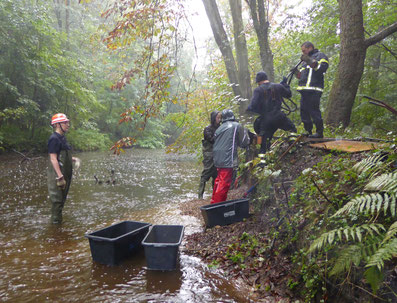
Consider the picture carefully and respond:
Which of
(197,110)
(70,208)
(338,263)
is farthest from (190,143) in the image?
(338,263)

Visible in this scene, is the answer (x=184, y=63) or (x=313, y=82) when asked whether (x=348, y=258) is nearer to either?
(x=313, y=82)

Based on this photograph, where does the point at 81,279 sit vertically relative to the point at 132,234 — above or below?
below

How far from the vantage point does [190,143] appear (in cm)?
984

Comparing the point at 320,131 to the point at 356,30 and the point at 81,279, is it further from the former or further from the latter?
the point at 81,279

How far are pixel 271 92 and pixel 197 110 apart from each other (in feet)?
14.7

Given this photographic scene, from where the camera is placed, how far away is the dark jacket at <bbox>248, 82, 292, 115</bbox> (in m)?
5.85

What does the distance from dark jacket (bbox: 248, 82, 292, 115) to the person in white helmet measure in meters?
4.13

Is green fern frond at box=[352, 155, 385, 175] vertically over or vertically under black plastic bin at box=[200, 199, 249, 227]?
over

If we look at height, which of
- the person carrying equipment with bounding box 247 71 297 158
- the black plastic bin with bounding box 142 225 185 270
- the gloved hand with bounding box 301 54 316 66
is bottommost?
the black plastic bin with bounding box 142 225 185 270

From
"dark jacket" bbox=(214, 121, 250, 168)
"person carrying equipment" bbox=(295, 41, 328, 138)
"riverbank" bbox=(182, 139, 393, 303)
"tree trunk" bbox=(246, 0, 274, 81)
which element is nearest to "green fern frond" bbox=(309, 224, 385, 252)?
"riverbank" bbox=(182, 139, 393, 303)

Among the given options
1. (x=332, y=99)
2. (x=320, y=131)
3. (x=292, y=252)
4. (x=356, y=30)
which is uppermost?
(x=356, y=30)

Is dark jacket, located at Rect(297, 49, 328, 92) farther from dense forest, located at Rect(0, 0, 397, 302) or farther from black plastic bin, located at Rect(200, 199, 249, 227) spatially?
black plastic bin, located at Rect(200, 199, 249, 227)

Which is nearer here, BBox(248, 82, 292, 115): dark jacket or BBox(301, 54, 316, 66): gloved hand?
BBox(301, 54, 316, 66): gloved hand

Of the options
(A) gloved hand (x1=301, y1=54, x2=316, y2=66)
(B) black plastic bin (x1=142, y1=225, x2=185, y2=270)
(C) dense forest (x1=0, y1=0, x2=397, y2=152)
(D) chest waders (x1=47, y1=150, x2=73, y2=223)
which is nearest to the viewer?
(B) black plastic bin (x1=142, y1=225, x2=185, y2=270)
